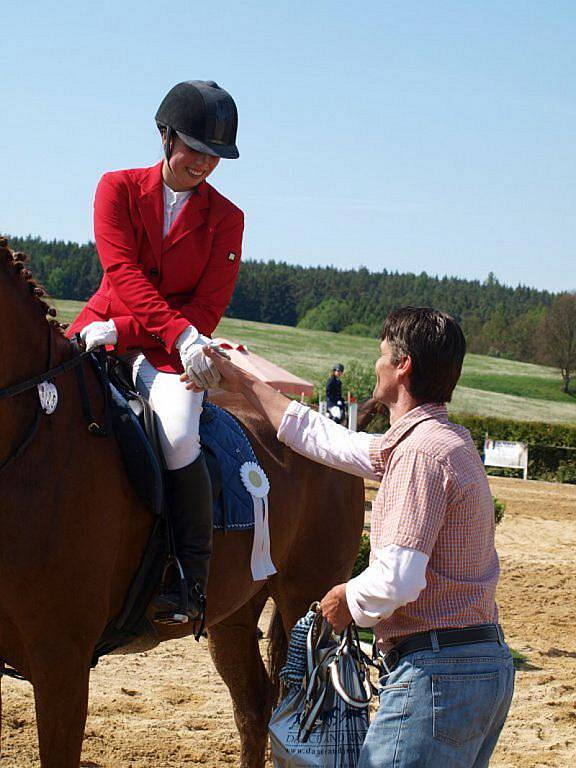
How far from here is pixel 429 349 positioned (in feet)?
9.34

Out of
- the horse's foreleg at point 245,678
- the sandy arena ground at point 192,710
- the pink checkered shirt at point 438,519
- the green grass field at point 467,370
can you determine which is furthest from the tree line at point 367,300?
the pink checkered shirt at point 438,519

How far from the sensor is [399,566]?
263cm

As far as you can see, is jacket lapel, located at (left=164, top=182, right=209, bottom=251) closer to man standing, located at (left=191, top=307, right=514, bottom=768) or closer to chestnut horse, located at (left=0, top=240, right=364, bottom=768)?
chestnut horse, located at (left=0, top=240, right=364, bottom=768)

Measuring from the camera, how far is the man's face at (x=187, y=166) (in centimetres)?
421

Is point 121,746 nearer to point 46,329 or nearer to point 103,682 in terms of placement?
point 103,682

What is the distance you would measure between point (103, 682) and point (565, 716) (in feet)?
10.3

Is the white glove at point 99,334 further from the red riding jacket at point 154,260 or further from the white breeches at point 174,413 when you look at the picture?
the white breeches at point 174,413

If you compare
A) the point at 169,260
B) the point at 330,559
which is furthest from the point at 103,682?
the point at 169,260

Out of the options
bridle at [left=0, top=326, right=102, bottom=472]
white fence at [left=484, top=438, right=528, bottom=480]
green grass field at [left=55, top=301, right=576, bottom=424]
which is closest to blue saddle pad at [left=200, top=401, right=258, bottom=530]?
bridle at [left=0, top=326, right=102, bottom=472]

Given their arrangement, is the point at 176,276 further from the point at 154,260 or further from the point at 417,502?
the point at 417,502

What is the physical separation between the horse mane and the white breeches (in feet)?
1.80

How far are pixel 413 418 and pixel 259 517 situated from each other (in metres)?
1.77

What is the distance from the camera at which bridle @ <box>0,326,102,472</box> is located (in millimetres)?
3459

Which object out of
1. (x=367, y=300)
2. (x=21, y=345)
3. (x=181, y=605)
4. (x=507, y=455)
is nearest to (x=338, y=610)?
(x=181, y=605)
